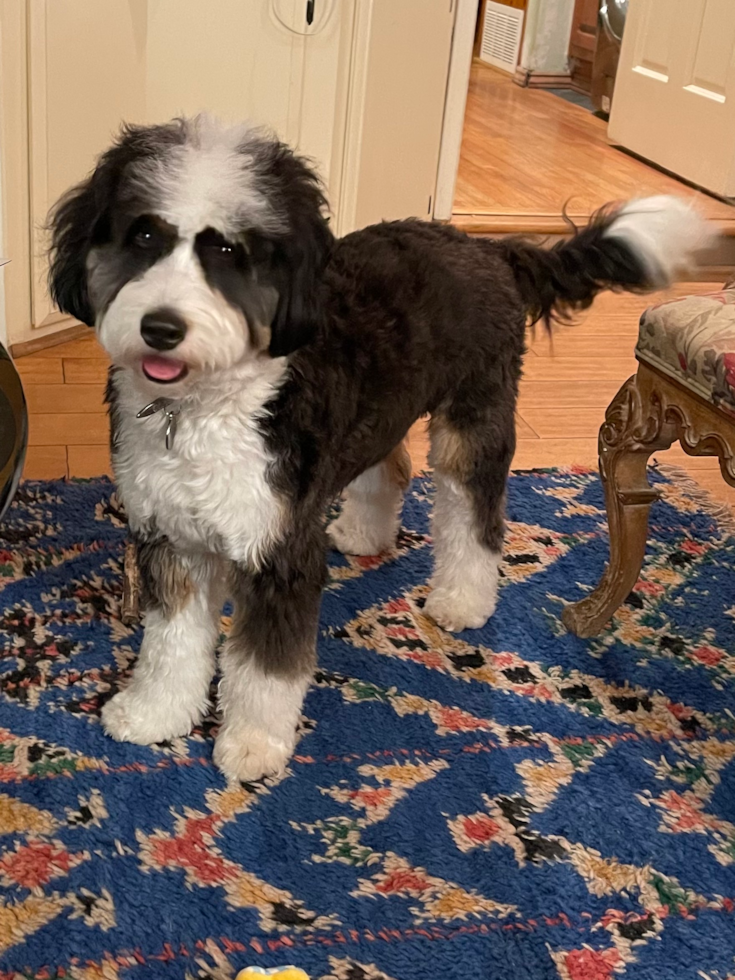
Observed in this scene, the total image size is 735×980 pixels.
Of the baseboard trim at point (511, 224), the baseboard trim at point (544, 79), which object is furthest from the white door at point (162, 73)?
the baseboard trim at point (544, 79)

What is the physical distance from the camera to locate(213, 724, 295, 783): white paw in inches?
61.0

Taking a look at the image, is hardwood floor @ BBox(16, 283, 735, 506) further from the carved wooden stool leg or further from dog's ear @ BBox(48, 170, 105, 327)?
dog's ear @ BBox(48, 170, 105, 327)

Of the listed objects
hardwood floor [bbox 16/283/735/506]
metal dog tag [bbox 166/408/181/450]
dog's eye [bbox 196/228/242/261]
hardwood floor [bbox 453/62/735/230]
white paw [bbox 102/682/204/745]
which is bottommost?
white paw [bbox 102/682/204/745]

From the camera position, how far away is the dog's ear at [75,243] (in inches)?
48.8

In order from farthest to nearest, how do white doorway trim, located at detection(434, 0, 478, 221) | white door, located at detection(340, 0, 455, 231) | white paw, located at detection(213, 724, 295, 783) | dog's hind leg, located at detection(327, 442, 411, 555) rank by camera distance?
white doorway trim, located at detection(434, 0, 478, 221)
white door, located at detection(340, 0, 455, 231)
dog's hind leg, located at detection(327, 442, 411, 555)
white paw, located at detection(213, 724, 295, 783)

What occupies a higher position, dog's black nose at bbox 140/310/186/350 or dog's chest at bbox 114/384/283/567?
dog's black nose at bbox 140/310/186/350

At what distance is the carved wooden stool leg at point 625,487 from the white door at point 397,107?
5.90 ft

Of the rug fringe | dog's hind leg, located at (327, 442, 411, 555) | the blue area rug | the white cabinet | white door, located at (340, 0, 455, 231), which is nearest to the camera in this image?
the blue area rug

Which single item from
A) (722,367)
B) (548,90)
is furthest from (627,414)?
(548,90)

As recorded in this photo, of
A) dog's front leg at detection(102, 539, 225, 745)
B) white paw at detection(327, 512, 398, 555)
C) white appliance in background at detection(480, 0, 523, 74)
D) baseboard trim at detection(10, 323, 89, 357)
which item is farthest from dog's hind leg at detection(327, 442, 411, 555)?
white appliance in background at detection(480, 0, 523, 74)

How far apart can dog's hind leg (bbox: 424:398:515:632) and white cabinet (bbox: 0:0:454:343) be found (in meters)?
1.37

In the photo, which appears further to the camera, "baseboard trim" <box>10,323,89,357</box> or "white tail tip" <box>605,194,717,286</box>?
"baseboard trim" <box>10,323,89,357</box>

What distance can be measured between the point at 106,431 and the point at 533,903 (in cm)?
159

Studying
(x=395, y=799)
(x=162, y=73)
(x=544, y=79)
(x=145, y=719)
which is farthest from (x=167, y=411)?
(x=544, y=79)
